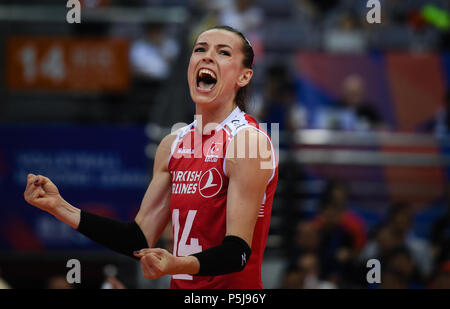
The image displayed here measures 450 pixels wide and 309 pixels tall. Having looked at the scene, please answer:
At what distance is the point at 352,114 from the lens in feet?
33.2

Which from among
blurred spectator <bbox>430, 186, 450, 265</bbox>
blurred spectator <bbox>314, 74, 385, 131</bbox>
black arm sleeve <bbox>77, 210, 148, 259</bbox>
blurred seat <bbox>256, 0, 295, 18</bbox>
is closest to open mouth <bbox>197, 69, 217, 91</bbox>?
black arm sleeve <bbox>77, 210, 148, 259</bbox>

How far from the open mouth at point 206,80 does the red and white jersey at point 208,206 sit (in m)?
0.23

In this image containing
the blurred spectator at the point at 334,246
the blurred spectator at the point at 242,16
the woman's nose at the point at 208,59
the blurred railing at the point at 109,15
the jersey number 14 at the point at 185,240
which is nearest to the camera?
the jersey number 14 at the point at 185,240

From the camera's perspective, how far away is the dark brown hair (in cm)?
412

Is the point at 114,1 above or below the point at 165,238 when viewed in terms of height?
above

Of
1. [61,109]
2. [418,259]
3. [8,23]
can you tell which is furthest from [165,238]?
[8,23]

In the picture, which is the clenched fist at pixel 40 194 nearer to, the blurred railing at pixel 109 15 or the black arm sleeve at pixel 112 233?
the black arm sleeve at pixel 112 233

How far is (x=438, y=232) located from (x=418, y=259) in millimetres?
397

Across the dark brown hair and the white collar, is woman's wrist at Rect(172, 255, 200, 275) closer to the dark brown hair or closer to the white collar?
the white collar

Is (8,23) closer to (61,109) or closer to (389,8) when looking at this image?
(61,109)

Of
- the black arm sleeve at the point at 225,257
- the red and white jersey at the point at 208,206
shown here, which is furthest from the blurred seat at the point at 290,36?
the black arm sleeve at the point at 225,257

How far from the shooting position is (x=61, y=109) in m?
11.2

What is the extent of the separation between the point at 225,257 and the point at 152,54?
7.68m

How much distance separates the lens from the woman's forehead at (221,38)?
4.05 m
